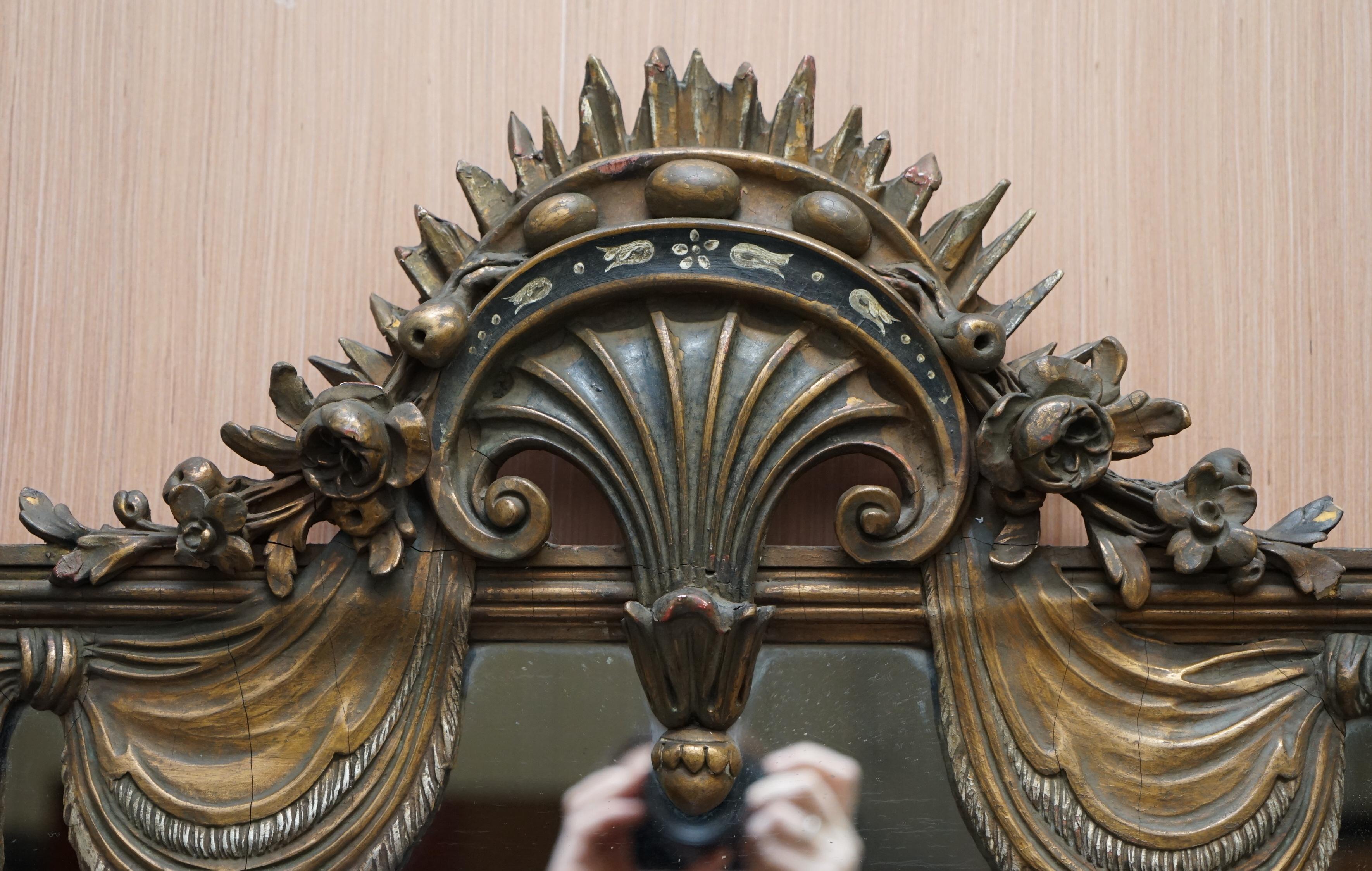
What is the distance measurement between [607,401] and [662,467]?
6cm

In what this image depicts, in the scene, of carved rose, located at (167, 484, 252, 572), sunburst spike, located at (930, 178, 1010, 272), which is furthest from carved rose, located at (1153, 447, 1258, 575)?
carved rose, located at (167, 484, 252, 572)

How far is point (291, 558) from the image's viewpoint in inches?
38.9

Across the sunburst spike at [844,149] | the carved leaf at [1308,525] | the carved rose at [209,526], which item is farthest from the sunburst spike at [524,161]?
the carved leaf at [1308,525]

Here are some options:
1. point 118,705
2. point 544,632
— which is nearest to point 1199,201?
point 544,632

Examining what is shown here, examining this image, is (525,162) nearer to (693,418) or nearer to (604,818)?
(693,418)

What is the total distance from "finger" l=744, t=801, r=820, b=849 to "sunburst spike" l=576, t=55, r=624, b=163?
49 centimetres

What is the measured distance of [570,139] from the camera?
3.72ft

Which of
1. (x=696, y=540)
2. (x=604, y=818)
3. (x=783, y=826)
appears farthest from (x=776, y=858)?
(x=696, y=540)

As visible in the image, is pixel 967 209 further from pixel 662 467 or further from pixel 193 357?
pixel 193 357

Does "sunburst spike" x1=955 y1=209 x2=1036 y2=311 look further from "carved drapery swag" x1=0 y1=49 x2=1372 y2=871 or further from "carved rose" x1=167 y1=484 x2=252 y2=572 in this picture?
"carved rose" x1=167 y1=484 x2=252 y2=572

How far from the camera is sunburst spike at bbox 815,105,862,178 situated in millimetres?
1012

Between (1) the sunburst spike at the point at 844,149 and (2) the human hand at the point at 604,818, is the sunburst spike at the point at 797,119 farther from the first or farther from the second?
(2) the human hand at the point at 604,818

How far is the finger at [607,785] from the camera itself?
98 cm

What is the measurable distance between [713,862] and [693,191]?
0.47 metres
